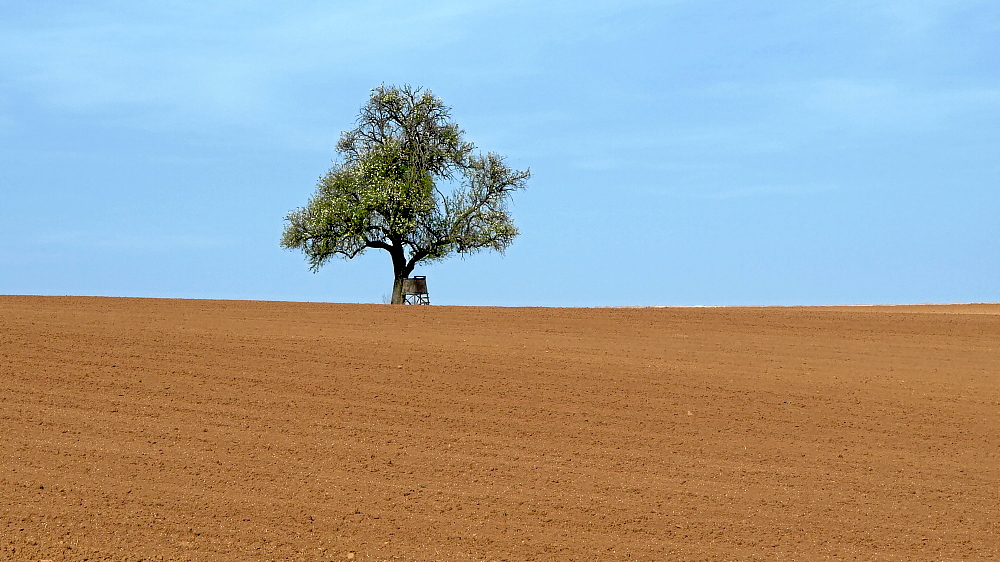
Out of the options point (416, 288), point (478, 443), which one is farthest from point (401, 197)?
point (478, 443)

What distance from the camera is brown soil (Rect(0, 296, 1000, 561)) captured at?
31.9 ft

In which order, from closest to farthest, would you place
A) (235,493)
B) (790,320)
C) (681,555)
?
(681,555)
(235,493)
(790,320)

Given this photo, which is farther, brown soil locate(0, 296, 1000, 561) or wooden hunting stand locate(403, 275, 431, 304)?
wooden hunting stand locate(403, 275, 431, 304)

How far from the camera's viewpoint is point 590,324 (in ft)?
67.0

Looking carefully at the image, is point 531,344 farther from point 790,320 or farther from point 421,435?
point 790,320

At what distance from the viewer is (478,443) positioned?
12.1 metres

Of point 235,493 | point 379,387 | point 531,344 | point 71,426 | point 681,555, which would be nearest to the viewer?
point 681,555

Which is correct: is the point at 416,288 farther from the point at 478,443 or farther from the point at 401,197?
the point at 478,443

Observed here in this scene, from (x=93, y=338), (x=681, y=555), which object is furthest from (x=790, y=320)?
(x=93, y=338)

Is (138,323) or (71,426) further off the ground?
(138,323)

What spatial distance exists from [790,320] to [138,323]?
14.8 meters

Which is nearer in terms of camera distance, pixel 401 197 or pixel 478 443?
pixel 478 443

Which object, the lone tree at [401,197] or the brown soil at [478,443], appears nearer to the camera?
the brown soil at [478,443]

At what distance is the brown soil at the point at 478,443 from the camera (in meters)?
9.73
